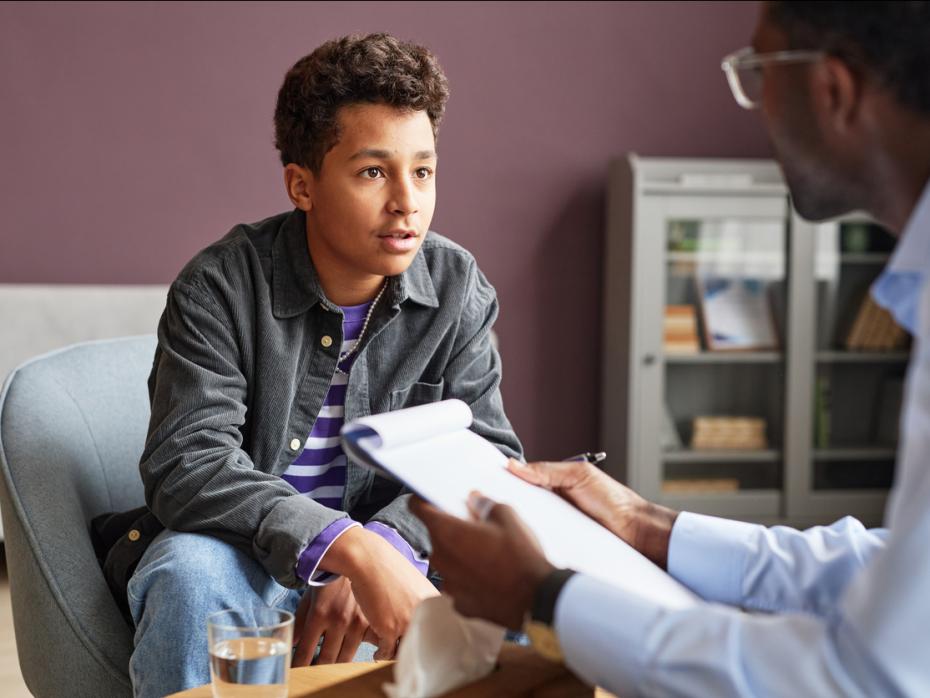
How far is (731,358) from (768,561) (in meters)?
2.86

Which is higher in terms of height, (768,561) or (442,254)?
(442,254)

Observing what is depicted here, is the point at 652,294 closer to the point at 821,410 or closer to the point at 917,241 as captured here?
the point at 821,410

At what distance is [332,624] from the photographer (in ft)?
4.85

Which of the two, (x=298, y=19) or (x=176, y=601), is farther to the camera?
(x=298, y=19)

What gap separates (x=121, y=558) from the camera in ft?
5.25

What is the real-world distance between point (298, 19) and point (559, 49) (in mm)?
934

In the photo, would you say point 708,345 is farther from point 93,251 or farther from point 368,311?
point 368,311

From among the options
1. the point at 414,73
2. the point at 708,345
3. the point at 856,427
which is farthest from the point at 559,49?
the point at 414,73

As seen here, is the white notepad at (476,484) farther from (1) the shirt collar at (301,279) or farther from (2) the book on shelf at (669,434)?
(2) the book on shelf at (669,434)

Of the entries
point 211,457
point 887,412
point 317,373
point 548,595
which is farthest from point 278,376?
point 887,412

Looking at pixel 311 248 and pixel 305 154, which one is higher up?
pixel 305 154

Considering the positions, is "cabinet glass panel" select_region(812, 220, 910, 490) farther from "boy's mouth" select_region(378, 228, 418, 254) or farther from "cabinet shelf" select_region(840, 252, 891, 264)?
"boy's mouth" select_region(378, 228, 418, 254)

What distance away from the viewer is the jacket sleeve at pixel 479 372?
5.71 feet

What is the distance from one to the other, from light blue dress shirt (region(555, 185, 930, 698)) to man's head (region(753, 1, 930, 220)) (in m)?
0.07
